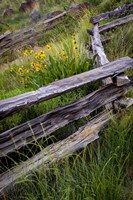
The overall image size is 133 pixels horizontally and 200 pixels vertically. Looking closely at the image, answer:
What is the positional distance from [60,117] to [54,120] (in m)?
0.08

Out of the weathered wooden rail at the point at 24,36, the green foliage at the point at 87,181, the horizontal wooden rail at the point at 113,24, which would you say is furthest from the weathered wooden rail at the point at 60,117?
the weathered wooden rail at the point at 24,36

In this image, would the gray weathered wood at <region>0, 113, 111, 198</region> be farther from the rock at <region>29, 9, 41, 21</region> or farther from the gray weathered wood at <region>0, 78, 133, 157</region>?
the rock at <region>29, 9, 41, 21</region>

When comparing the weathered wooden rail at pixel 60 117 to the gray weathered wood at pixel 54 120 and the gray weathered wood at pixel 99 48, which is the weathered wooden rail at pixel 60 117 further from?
the gray weathered wood at pixel 99 48

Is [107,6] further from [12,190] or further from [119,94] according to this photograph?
[12,190]

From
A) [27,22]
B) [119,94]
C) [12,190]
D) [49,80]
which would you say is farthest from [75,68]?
[27,22]

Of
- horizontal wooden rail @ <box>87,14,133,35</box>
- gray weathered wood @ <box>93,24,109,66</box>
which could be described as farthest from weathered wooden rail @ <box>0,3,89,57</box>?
gray weathered wood @ <box>93,24,109,66</box>

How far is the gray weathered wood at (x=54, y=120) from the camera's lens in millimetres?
2707

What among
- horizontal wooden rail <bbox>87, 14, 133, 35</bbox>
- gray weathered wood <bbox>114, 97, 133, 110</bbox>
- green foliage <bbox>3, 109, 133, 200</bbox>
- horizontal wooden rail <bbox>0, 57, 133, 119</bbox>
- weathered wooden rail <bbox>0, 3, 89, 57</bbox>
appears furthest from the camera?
weathered wooden rail <bbox>0, 3, 89, 57</bbox>

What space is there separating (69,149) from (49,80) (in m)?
1.84

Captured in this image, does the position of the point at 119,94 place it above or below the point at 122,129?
above

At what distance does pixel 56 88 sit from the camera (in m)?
2.94

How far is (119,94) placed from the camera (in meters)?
3.62

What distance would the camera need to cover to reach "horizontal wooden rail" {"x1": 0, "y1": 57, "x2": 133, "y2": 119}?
258 cm

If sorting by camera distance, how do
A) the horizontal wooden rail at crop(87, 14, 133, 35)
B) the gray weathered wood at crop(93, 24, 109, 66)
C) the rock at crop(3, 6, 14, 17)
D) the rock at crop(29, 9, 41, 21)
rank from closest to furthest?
the gray weathered wood at crop(93, 24, 109, 66) → the horizontal wooden rail at crop(87, 14, 133, 35) → the rock at crop(29, 9, 41, 21) → the rock at crop(3, 6, 14, 17)
